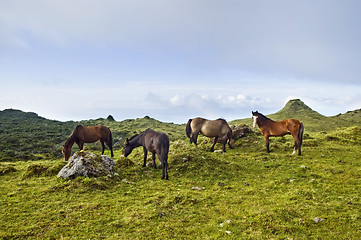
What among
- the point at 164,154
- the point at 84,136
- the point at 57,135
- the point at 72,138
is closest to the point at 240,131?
the point at 164,154

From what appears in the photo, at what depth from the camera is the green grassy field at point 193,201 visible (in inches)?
283

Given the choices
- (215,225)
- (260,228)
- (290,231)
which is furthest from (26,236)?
(290,231)

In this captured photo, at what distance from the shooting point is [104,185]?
37.6ft

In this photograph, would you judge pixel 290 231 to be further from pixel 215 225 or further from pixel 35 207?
pixel 35 207

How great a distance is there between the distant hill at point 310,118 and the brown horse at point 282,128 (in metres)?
24.5

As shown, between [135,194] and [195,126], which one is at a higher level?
[195,126]

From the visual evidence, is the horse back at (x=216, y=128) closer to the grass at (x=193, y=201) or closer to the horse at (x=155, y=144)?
the grass at (x=193, y=201)

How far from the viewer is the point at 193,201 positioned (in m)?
9.47

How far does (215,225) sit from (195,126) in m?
13.6

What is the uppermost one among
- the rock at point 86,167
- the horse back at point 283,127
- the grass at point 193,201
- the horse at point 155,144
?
the horse back at point 283,127

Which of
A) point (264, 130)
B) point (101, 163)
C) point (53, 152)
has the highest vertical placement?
point (264, 130)

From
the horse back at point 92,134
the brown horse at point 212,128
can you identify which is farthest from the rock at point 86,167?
the brown horse at point 212,128

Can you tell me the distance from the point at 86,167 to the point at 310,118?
48.2 m

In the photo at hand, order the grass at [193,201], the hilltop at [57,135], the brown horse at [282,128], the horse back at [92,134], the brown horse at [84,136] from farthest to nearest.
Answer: the hilltop at [57,135]
the horse back at [92,134]
the brown horse at [84,136]
the brown horse at [282,128]
the grass at [193,201]
